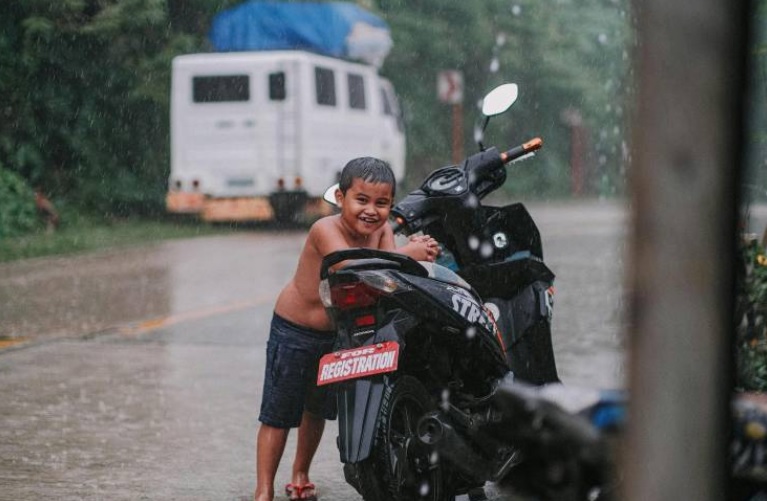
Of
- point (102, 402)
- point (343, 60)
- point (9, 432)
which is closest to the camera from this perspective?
point (9, 432)

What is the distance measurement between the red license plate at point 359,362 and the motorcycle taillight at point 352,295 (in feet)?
0.49

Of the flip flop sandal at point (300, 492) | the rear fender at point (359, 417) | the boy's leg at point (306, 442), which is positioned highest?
the rear fender at point (359, 417)

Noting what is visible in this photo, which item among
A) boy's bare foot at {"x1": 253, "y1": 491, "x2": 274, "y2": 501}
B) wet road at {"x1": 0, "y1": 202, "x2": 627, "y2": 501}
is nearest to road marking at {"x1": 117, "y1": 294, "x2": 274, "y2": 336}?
wet road at {"x1": 0, "y1": 202, "x2": 627, "y2": 501}

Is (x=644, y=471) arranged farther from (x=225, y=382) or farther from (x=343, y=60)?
(x=343, y=60)

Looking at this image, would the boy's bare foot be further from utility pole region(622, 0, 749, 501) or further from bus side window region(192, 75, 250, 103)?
bus side window region(192, 75, 250, 103)

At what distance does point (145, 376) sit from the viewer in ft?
28.7

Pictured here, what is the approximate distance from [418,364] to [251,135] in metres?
18.1

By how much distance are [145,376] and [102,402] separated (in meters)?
0.90

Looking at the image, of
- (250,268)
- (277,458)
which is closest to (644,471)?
(277,458)

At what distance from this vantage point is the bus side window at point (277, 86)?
22.8 metres

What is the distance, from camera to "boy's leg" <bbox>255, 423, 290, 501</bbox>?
5406mm

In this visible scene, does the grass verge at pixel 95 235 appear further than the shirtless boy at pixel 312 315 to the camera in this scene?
Yes

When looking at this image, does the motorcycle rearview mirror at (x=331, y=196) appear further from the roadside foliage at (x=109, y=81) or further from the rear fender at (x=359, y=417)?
the roadside foliage at (x=109, y=81)

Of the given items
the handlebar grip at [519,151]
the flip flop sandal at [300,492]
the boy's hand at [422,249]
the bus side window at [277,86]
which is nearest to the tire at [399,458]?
the boy's hand at [422,249]
